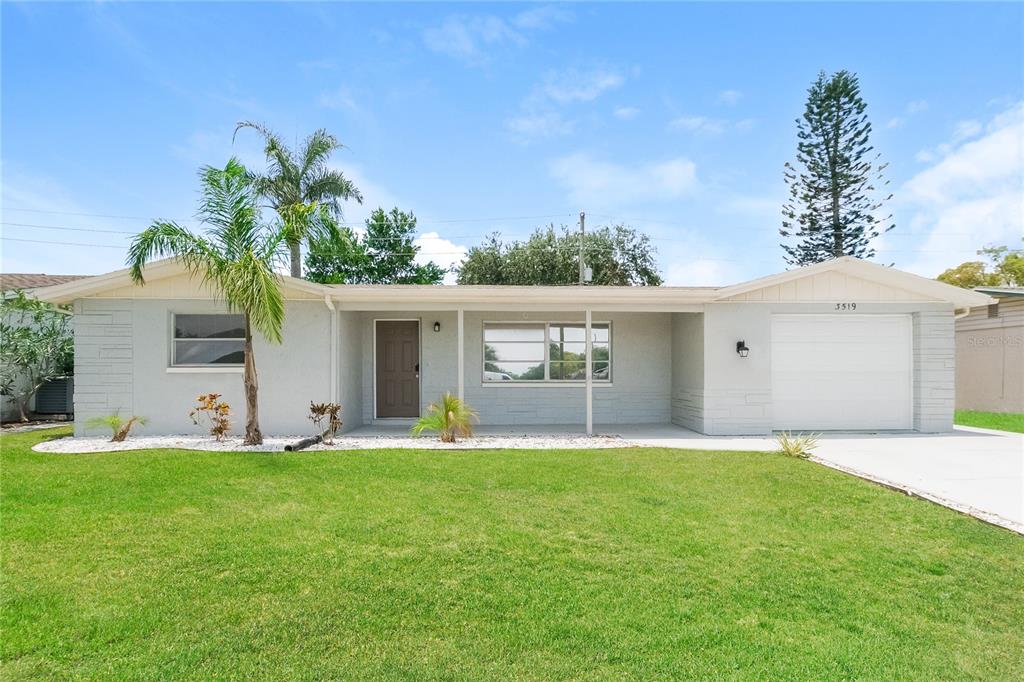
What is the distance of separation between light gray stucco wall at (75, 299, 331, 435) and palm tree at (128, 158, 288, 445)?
4.78 feet

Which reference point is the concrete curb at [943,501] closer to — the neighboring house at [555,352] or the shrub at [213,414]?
the neighboring house at [555,352]

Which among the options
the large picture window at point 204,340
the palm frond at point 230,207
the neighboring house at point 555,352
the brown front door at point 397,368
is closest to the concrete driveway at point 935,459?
the neighboring house at point 555,352

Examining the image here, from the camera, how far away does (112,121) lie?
1254 cm

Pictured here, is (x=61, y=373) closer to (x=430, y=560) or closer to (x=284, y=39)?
(x=284, y=39)

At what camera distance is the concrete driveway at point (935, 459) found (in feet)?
18.5

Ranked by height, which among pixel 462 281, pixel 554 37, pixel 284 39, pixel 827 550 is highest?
pixel 554 37

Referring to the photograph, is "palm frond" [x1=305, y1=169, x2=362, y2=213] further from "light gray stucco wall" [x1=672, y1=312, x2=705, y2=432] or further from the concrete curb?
the concrete curb

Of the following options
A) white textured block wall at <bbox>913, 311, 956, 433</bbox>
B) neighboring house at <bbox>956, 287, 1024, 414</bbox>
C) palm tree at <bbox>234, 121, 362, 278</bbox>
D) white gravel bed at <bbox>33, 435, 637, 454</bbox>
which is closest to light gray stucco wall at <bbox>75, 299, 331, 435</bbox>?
white gravel bed at <bbox>33, 435, 637, 454</bbox>

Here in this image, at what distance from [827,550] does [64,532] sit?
20.6 feet

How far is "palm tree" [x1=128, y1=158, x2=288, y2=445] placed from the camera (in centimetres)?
791

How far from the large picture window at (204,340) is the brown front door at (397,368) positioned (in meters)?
2.86

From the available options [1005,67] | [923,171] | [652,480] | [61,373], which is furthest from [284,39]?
[923,171]

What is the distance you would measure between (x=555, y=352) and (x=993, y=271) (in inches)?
1302

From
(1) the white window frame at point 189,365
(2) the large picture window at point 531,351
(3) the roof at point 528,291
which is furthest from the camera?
(2) the large picture window at point 531,351
